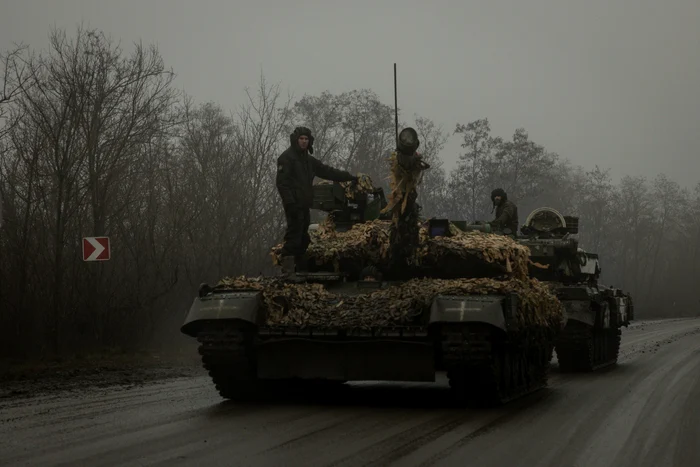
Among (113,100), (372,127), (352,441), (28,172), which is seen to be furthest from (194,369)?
(372,127)

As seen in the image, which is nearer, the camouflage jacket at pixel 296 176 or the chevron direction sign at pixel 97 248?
the camouflage jacket at pixel 296 176

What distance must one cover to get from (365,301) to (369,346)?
47 cm

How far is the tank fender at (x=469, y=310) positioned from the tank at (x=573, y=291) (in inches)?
221

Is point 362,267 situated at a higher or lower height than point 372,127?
lower

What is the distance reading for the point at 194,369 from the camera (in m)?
16.9

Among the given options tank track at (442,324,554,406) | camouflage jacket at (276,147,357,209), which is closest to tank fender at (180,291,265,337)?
camouflage jacket at (276,147,357,209)

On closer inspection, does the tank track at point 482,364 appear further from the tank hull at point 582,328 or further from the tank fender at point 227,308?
the tank hull at point 582,328

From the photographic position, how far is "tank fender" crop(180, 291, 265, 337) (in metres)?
10.8

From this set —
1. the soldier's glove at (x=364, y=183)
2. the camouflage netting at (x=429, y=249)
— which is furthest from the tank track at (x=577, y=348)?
the soldier's glove at (x=364, y=183)

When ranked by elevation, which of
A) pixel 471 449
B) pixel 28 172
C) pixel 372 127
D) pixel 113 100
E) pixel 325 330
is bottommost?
pixel 471 449

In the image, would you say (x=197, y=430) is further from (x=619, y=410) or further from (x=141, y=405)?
(x=619, y=410)

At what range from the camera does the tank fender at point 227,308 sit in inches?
423

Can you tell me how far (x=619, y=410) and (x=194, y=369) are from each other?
26.0ft

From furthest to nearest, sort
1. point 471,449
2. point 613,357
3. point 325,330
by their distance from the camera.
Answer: point 613,357
point 325,330
point 471,449
